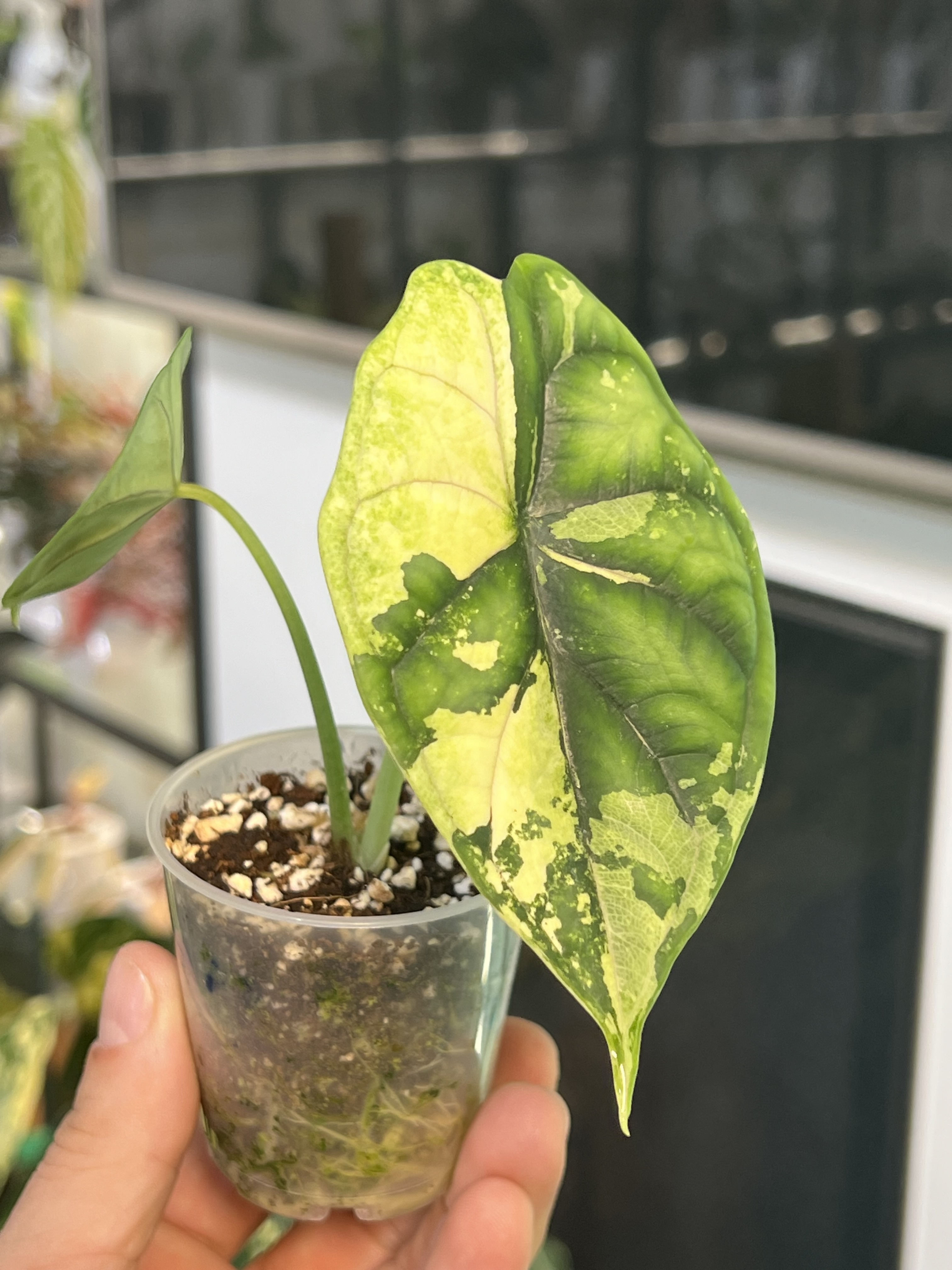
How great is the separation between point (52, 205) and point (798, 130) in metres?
0.75

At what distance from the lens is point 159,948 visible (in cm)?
41

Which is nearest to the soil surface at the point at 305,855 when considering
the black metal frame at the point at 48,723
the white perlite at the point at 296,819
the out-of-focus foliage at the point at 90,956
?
the white perlite at the point at 296,819

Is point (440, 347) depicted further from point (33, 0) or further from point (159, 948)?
point (33, 0)

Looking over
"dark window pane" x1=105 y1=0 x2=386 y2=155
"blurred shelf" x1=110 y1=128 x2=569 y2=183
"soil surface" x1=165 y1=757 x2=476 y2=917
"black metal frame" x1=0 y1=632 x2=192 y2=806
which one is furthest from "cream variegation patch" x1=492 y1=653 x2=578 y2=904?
"black metal frame" x1=0 y1=632 x2=192 y2=806

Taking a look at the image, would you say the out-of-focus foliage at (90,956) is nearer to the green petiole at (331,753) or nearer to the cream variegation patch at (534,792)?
the green petiole at (331,753)

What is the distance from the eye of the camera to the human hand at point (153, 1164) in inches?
15.2

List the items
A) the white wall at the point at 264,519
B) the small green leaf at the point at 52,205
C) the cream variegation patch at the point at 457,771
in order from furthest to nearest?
the small green leaf at the point at 52,205, the white wall at the point at 264,519, the cream variegation patch at the point at 457,771

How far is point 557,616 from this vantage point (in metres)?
0.27

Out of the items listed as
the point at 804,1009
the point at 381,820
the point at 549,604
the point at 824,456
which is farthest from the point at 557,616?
the point at 804,1009

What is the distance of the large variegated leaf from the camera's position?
0.25m

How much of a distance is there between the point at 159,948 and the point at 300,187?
0.59 meters

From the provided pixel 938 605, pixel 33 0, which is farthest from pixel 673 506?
pixel 33 0

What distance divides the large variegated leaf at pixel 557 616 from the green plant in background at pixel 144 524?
0.07 meters

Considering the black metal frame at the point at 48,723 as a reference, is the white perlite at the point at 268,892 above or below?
above
